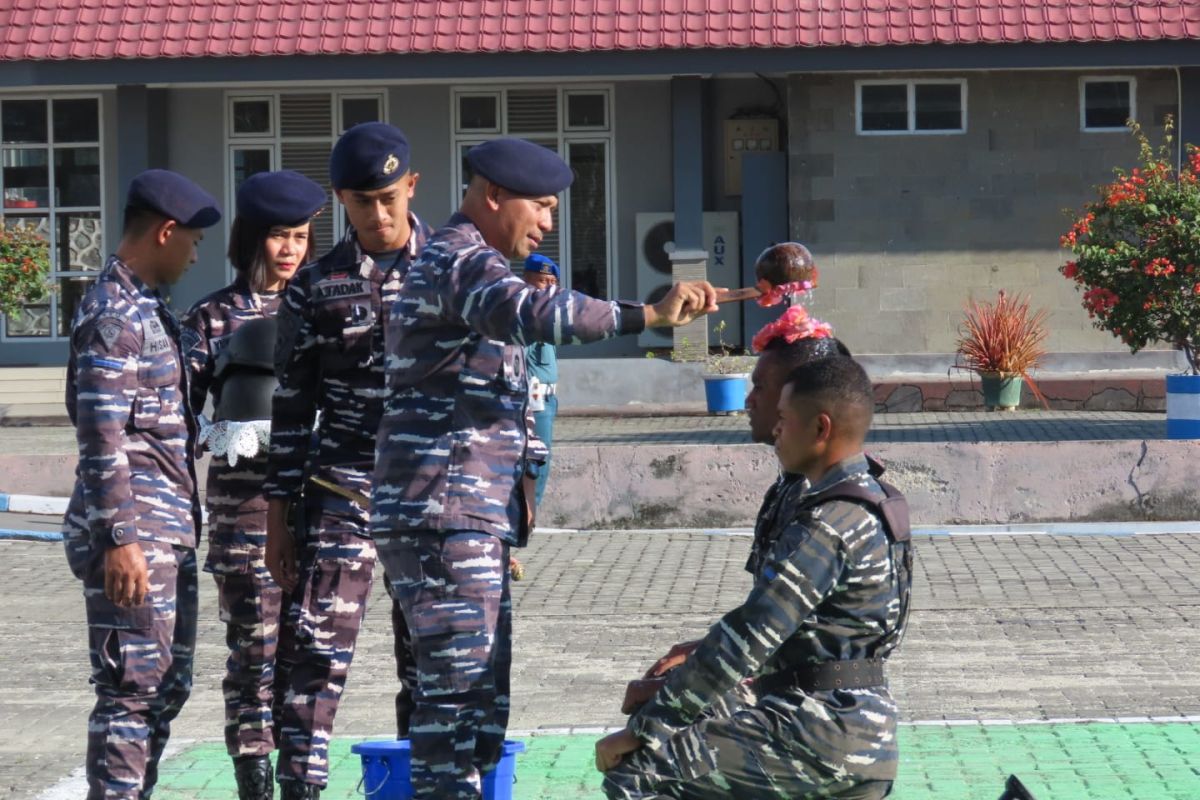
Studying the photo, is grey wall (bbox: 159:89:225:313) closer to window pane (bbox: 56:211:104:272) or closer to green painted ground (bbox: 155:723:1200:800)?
window pane (bbox: 56:211:104:272)

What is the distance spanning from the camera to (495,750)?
4.57m

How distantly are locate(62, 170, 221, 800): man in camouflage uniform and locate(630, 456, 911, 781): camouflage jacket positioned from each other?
62.7 inches

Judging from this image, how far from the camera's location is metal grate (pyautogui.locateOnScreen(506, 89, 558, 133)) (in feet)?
74.6

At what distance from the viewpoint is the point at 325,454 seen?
5.29 m

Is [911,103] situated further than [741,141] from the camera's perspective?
No

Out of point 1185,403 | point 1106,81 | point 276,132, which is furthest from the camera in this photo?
point 276,132

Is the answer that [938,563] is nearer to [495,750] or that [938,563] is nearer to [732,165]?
[495,750]

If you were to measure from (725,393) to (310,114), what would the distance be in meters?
6.62

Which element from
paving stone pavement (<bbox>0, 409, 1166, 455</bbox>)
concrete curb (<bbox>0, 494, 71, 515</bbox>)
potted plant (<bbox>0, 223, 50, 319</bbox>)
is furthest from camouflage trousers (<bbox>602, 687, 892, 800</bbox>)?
Answer: potted plant (<bbox>0, 223, 50, 319</bbox>)

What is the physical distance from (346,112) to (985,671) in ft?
54.7

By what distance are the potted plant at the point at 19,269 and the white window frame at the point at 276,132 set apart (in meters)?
2.85

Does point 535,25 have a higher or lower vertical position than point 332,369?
higher

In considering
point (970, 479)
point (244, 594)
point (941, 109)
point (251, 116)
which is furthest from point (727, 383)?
point (244, 594)

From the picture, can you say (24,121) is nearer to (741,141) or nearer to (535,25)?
(535,25)
